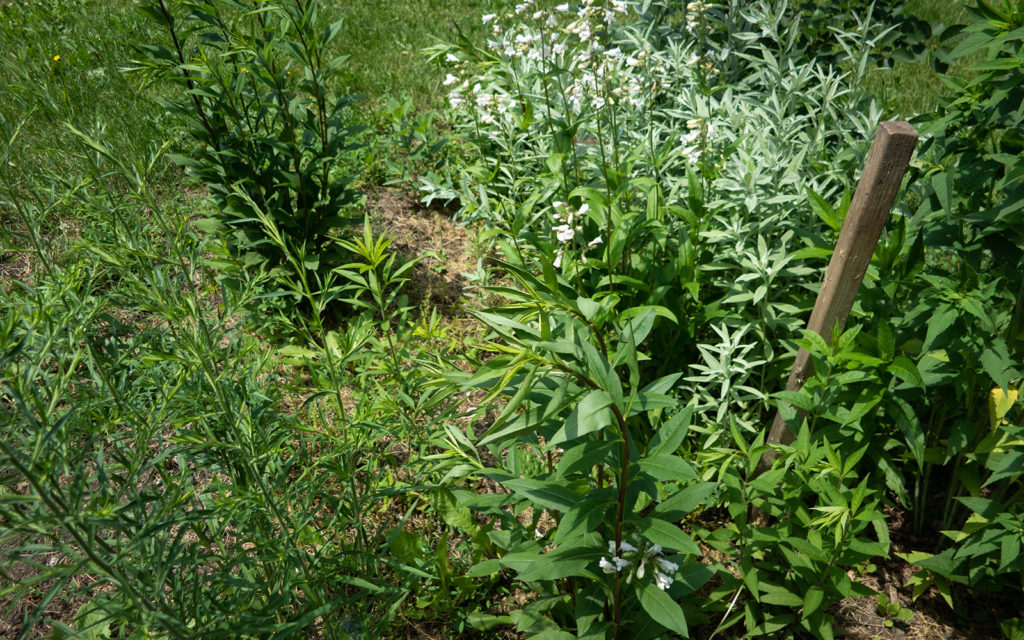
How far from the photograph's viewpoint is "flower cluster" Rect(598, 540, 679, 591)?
174cm

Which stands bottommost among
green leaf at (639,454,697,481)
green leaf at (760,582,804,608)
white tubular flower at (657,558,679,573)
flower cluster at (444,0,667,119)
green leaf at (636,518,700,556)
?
green leaf at (760,582,804,608)

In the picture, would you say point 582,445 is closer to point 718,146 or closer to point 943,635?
point 943,635

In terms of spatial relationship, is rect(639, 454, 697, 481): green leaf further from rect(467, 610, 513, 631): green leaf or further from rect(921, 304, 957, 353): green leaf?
rect(921, 304, 957, 353): green leaf

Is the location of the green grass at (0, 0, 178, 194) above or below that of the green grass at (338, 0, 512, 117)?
above

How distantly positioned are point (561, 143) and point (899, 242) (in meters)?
1.43

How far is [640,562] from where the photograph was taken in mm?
1845

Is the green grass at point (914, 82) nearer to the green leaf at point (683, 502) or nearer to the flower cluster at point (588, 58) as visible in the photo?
the flower cluster at point (588, 58)

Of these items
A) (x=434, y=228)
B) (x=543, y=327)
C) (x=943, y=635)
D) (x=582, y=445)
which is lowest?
(x=943, y=635)

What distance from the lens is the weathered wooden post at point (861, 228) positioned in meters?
2.01

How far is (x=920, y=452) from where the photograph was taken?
7.40 ft

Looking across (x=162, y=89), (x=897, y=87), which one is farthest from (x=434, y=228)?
(x=897, y=87)

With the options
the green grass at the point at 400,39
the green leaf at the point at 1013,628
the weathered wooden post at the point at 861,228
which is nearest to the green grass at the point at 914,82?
the green grass at the point at 400,39

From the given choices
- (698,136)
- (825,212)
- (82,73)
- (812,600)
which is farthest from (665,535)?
(82,73)

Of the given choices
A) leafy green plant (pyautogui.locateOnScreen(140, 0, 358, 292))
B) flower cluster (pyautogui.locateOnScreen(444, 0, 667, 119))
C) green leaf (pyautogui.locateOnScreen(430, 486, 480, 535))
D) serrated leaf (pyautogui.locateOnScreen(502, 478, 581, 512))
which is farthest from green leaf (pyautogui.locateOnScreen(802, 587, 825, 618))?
leafy green plant (pyautogui.locateOnScreen(140, 0, 358, 292))
